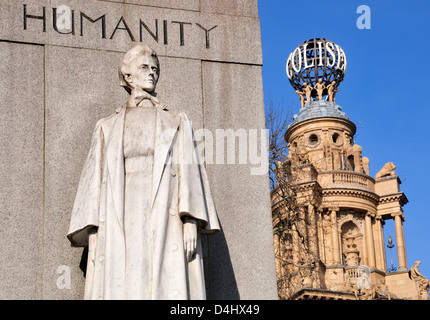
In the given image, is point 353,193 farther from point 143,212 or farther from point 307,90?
point 143,212

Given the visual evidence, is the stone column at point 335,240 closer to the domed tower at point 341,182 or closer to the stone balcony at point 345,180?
the domed tower at point 341,182

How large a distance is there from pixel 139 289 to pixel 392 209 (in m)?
94.5

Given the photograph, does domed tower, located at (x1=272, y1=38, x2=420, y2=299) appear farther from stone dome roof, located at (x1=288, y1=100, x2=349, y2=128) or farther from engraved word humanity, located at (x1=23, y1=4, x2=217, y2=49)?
engraved word humanity, located at (x1=23, y1=4, x2=217, y2=49)

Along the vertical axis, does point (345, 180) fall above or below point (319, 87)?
below

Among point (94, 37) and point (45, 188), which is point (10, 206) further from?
point (94, 37)

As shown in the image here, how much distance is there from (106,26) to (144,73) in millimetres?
1600

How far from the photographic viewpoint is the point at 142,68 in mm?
10281

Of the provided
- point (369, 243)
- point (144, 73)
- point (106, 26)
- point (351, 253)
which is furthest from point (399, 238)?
point (144, 73)

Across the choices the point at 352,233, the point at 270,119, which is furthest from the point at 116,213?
the point at 352,233

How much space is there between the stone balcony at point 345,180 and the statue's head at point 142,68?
84935 mm

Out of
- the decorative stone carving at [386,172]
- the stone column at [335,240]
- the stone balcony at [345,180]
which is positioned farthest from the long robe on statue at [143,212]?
the decorative stone carving at [386,172]

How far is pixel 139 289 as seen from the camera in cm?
905

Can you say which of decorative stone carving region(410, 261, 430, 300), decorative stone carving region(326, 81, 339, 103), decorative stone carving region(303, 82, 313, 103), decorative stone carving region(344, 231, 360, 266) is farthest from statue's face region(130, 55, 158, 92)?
decorative stone carving region(326, 81, 339, 103)

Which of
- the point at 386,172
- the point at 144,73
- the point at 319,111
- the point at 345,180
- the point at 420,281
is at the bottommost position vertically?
the point at 144,73
